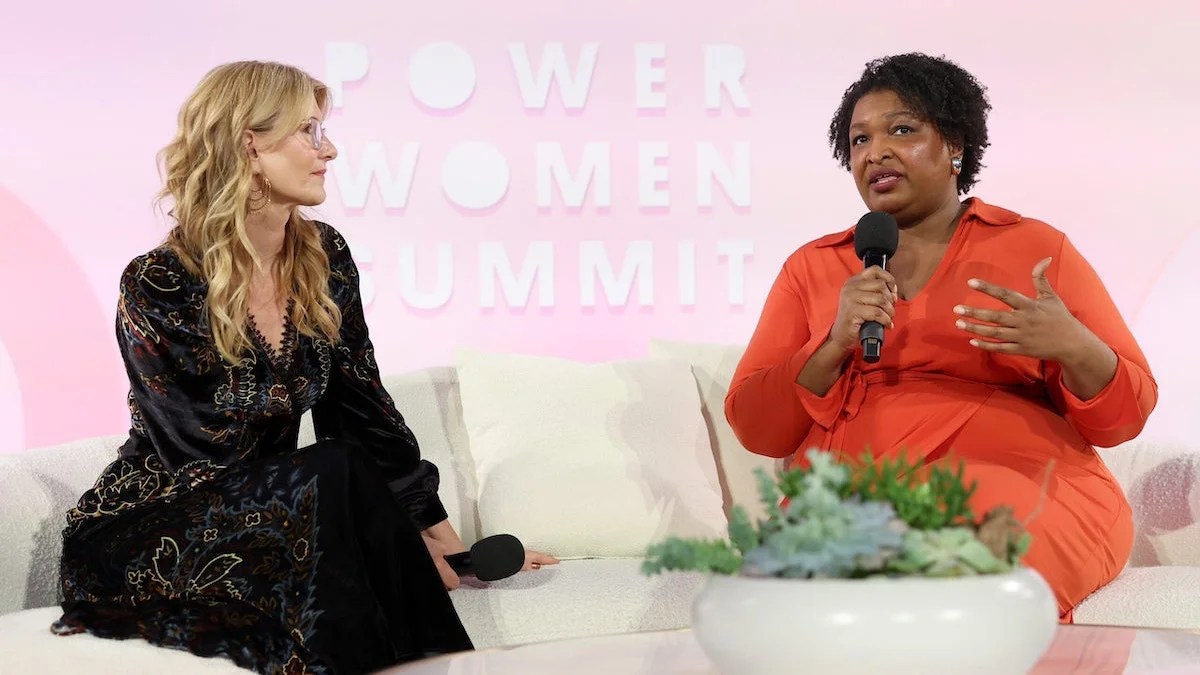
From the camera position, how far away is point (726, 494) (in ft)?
9.93

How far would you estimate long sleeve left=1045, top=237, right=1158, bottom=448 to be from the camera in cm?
220

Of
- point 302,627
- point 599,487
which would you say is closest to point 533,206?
point 599,487

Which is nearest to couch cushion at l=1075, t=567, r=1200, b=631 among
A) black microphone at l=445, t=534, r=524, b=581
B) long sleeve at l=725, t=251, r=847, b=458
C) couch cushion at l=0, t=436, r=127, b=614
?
long sleeve at l=725, t=251, r=847, b=458

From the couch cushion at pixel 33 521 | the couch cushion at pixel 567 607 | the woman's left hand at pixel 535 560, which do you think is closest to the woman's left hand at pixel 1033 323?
the couch cushion at pixel 567 607

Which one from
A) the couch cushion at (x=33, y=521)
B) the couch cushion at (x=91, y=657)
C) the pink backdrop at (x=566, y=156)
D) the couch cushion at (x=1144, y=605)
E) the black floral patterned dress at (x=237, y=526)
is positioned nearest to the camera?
the couch cushion at (x=91, y=657)

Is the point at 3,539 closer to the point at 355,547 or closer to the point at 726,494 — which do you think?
the point at 355,547

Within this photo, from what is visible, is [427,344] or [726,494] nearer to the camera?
[726,494]

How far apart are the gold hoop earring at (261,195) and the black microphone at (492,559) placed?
78 centimetres

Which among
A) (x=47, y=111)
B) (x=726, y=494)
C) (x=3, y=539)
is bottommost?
(x=726, y=494)

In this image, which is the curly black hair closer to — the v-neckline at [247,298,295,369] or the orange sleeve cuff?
the orange sleeve cuff

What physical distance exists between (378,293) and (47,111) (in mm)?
1051

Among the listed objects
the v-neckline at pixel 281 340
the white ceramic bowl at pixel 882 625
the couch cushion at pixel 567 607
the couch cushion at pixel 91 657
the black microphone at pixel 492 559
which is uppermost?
the v-neckline at pixel 281 340

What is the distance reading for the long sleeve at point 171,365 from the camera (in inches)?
87.2

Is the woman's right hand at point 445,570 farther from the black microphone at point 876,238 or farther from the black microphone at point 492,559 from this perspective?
the black microphone at point 876,238
